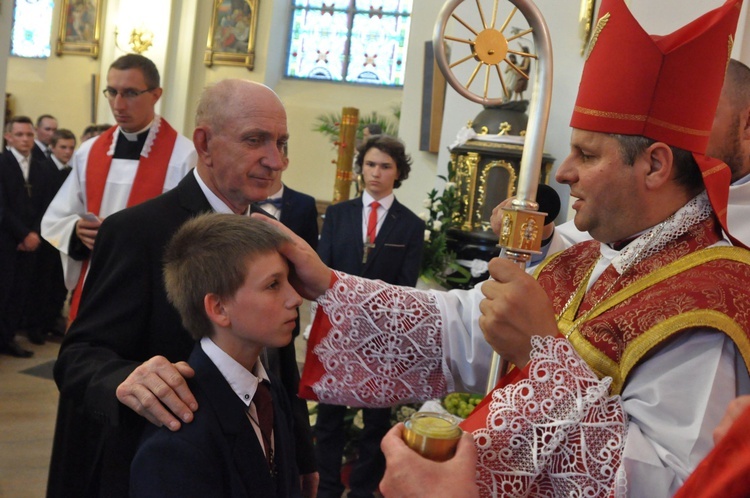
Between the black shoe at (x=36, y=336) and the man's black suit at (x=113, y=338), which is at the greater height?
the man's black suit at (x=113, y=338)

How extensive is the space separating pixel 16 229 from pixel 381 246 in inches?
147

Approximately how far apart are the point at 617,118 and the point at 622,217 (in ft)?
0.73

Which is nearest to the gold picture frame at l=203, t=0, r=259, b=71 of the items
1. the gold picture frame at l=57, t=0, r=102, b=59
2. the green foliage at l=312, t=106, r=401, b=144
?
the green foliage at l=312, t=106, r=401, b=144

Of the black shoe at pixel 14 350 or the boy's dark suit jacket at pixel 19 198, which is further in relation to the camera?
the black shoe at pixel 14 350

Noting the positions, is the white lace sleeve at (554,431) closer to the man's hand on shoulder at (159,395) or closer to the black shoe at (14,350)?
the man's hand on shoulder at (159,395)

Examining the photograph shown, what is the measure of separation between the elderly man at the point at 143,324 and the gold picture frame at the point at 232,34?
1240cm

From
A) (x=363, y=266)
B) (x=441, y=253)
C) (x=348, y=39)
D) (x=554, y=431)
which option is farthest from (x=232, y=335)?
(x=348, y=39)

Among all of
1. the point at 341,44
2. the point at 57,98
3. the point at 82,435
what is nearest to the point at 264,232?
the point at 82,435

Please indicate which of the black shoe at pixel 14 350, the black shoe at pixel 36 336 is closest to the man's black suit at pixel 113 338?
the black shoe at pixel 14 350

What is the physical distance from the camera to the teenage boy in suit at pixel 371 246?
4.46 metres

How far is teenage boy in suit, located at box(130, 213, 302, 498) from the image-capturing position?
1.79 metres

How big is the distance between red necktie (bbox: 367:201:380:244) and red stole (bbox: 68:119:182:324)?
1412 mm

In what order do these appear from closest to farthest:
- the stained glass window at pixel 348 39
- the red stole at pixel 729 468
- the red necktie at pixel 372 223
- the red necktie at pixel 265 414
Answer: the red stole at pixel 729 468, the red necktie at pixel 265 414, the red necktie at pixel 372 223, the stained glass window at pixel 348 39

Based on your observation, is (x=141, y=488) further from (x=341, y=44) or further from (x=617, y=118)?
(x=341, y=44)
